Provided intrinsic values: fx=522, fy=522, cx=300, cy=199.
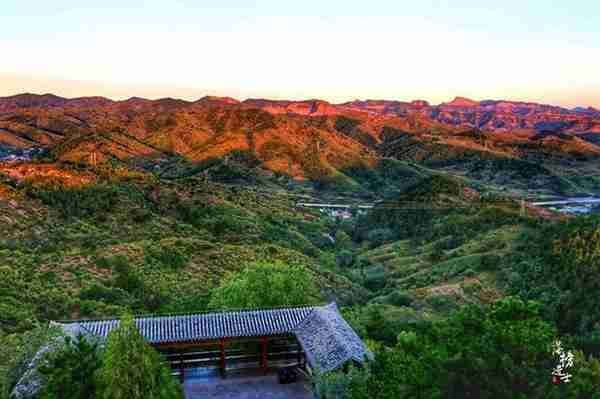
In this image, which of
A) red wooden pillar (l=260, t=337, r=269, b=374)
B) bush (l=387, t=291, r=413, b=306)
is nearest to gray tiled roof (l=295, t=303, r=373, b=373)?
red wooden pillar (l=260, t=337, r=269, b=374)

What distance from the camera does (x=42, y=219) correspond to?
4656 cm

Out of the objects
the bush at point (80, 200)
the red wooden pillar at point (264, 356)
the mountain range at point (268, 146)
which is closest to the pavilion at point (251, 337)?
the red wooden pillar at point (264, 356)

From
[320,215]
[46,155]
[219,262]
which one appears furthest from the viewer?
[46,155]

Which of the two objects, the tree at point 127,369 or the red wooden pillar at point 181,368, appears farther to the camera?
the red wooden pillar at point 181,368

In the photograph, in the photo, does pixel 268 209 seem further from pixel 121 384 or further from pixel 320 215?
pixel 121 384

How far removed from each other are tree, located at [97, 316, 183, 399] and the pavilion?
6.73 meters

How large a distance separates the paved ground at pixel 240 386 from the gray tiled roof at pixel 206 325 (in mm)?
2248

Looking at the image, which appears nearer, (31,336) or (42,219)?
(31,336)

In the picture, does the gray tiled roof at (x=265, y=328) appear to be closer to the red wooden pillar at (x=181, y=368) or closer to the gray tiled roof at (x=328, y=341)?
the gray tiled roof at (x=328, y=341)

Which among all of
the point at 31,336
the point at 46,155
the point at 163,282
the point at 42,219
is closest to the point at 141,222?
the point at 42,219

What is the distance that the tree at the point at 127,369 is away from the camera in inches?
481

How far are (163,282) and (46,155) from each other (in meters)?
76.9

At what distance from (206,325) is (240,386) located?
2.93 metres

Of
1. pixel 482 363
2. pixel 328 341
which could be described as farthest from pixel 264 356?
pixel 482 363
